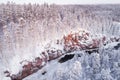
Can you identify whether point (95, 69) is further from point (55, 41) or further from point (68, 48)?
point (55, 41)

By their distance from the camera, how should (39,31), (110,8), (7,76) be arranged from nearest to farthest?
(110,8) < (7,76) < (39,31)

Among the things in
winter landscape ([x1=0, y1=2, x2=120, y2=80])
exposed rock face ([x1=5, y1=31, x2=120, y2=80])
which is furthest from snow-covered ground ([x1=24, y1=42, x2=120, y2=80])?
exposed rock face ([x1=5, y1=31, x2=120, y2=80])

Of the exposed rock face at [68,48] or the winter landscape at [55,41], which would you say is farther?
the exposed rock face at [68,48]

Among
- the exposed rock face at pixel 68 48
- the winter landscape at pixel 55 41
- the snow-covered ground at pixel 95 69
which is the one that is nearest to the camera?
the snow-covered ground at pixel 95 69

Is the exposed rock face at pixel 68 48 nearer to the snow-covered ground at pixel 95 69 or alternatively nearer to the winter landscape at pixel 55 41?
the winter landscape at pixel 55 41

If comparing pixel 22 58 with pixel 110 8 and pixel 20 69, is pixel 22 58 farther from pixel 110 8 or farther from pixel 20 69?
pixel 110 8

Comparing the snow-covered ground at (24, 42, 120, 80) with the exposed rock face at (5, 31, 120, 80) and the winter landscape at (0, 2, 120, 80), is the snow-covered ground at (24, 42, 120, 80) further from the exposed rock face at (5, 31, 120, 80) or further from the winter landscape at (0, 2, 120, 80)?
the exposed rock face at (5, 31, 120, 80)

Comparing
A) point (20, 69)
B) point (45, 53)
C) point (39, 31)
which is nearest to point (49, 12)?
point (39, 31)

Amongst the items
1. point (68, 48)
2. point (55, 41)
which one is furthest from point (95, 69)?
point (55, 41)

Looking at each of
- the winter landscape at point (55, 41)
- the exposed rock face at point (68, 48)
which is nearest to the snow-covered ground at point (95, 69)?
the winter landscape at point (55, 41)
